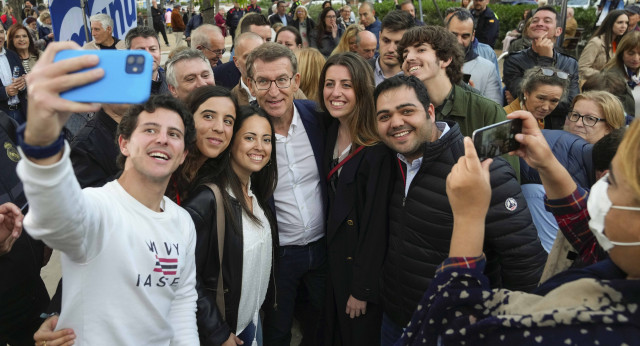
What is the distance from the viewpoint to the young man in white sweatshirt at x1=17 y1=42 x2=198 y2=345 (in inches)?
49.2

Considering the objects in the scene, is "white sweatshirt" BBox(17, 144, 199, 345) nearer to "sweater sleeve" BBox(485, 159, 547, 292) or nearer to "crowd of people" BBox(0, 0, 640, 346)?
"crowd of people" BBox(0, 0, 640, 346)

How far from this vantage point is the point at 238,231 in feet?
8.16

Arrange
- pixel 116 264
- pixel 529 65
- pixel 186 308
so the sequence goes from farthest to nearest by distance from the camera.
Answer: pixel 529 65, pixel 186 308, pixel 116 264

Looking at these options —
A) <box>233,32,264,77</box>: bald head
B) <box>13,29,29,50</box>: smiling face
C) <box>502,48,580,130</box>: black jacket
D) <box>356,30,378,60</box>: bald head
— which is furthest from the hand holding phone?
<box>13,29,29,50</box>: smiling face

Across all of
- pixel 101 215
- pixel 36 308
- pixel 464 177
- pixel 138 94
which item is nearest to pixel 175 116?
pixel 101 215

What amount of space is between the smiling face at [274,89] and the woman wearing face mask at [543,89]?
1.89 m

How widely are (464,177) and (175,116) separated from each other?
1206 millimetres

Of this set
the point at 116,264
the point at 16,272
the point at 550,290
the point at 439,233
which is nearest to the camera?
the point at 550,290

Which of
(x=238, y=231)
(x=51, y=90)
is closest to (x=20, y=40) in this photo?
(x=238, y=231)

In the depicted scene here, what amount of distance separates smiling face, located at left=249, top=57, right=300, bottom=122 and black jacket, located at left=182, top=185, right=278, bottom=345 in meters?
0.88

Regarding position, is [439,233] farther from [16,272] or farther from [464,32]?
[464,32]

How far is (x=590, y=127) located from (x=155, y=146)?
9.54 ft

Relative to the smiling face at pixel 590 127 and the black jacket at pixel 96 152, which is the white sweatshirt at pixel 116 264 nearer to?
the black jacket at pixel 96 152

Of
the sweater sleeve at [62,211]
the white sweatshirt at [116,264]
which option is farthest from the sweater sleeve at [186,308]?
the sweater sleeve at [62,211]
